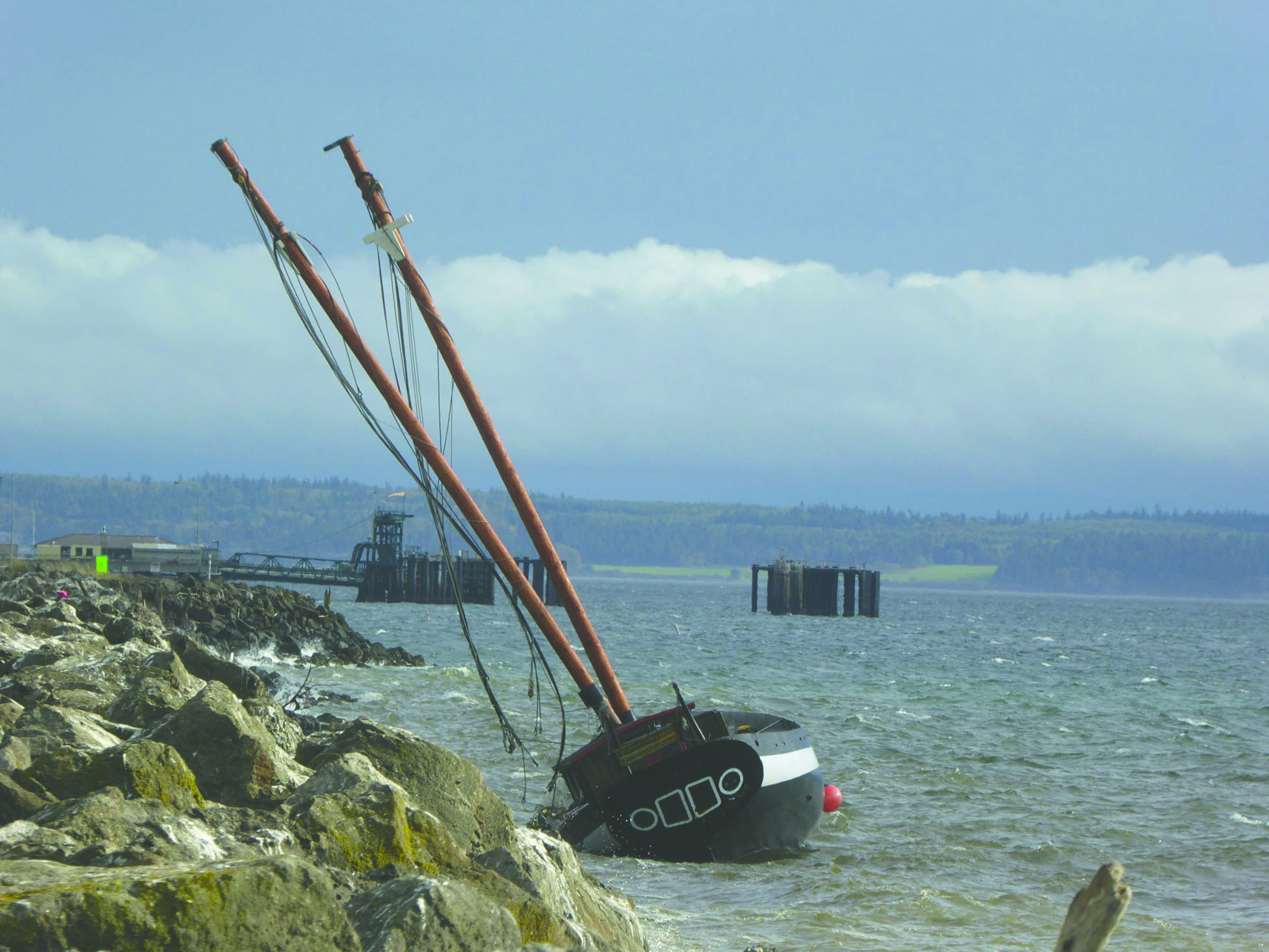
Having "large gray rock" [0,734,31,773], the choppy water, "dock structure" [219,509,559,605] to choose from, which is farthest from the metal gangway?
"large gray rock" [0,734,31,773]

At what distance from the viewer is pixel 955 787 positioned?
68.0 ft

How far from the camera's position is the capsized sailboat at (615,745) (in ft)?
46.9

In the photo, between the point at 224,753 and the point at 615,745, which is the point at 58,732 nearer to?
the point at 224,753

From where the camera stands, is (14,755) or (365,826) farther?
(14,755)

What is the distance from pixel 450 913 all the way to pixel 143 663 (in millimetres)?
10202

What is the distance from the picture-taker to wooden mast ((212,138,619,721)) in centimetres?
1597

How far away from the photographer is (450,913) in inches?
211

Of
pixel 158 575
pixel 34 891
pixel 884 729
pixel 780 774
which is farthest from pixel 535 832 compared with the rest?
pixel 158 575

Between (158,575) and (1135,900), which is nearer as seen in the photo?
(1135,900)

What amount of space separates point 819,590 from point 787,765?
97.6m

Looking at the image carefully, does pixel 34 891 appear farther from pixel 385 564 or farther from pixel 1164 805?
pixel 385 564

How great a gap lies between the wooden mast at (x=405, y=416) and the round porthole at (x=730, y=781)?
2053 millimetres

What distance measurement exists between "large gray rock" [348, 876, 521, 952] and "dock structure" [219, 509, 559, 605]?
96.6 meters

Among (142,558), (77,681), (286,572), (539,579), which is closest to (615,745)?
(77,681)
